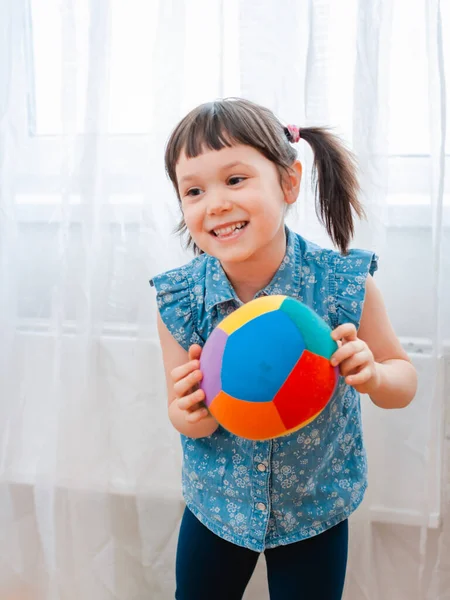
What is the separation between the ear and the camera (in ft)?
2.63

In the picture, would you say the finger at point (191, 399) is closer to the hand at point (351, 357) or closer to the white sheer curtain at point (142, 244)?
the hand at point (351, 357)

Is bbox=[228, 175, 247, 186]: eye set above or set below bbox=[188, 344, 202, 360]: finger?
above

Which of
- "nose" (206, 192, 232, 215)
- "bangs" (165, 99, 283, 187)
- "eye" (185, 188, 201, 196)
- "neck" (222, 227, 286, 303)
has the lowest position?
"neck" (222, 227, 286, 303)

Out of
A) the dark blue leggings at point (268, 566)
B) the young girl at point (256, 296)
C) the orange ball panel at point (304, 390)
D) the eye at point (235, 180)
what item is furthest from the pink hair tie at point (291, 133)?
the dark blue leggings at point (268, 566)

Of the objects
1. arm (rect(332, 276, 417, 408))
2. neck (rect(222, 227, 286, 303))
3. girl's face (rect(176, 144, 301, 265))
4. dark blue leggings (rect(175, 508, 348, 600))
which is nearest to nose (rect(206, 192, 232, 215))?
girl's face (rect(176, 144, 301, 265))

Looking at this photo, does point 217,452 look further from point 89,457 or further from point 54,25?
point 54,25

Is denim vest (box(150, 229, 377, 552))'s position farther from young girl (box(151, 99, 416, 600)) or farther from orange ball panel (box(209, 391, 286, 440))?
orange ball panel (box(209, 391, 286, 440))

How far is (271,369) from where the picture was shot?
0.65 m

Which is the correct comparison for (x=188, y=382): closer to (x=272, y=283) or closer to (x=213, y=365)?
(x=213, y=365)

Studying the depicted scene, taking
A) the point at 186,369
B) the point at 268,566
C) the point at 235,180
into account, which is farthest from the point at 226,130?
the point at 268,566

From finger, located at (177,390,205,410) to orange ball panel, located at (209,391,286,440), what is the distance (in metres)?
0.03

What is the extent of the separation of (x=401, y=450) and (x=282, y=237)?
46 cm

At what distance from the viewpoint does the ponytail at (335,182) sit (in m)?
0.85

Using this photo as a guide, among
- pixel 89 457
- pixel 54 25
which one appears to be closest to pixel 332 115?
pixel 54 25
